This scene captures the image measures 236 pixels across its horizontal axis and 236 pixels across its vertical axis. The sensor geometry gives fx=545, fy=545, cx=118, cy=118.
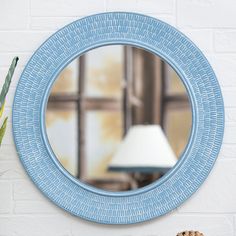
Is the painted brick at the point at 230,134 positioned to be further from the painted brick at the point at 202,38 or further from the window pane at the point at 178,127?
the painted brick at the point at 202,38

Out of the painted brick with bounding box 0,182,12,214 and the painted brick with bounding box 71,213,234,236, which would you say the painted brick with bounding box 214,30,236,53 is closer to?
the painted brick with bounding box 71,213,234,236

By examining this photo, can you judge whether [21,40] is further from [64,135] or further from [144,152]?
[144,152]

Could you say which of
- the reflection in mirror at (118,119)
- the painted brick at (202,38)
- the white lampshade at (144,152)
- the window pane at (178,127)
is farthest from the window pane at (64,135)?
the painted brick at (202,38)

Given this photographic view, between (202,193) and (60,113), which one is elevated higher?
(60,113)

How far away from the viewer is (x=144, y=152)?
1.56 metres

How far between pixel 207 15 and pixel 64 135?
0.55 metres

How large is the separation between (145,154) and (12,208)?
42cm

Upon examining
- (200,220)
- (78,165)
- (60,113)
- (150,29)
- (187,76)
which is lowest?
(200,220)

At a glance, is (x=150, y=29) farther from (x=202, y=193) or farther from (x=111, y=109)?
(x=202, y=193)

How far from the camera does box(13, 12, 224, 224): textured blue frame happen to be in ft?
5.09

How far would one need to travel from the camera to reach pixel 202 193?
1574 mm

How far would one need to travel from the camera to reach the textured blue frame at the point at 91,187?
61.1 inches

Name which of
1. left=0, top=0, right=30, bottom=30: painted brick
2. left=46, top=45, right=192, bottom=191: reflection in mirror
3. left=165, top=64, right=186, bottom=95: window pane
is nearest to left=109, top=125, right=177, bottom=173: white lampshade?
left=46, top=45, right=192, bottom=191: reflection in mirror

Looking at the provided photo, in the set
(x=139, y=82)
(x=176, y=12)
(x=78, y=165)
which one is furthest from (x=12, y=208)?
(x=176, y=12)
